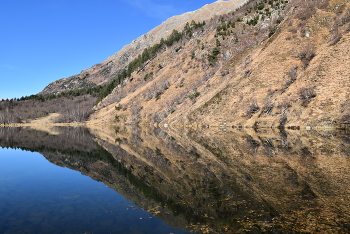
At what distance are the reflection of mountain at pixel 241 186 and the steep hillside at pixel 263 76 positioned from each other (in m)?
17.6

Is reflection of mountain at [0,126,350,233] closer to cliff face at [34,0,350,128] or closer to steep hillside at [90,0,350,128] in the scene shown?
cliff face at [34,0,350,128]

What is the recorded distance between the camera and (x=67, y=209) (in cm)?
847

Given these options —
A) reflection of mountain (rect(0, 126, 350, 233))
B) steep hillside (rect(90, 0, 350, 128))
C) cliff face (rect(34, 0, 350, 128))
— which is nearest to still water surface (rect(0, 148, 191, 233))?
reflection of mountain (rect(0, 126, 350, 233))

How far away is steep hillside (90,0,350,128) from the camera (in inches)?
1281

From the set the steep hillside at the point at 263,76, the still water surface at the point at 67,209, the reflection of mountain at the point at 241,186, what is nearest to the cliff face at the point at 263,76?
the steep hillside at the point at 263,76

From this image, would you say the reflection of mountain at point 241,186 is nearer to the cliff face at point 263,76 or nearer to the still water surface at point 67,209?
the still water surface at point 67,209

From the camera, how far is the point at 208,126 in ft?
138

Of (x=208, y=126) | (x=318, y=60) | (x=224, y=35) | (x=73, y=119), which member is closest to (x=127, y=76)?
(x=73, y=119)

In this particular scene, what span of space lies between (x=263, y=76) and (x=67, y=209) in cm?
3993

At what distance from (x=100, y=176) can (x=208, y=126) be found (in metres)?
30.5

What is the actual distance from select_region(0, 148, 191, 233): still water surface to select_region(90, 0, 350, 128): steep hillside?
2797 cm

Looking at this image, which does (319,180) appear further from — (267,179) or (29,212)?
(29,212)

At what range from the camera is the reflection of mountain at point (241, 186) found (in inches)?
259

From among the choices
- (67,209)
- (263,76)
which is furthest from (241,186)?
(263,76)
